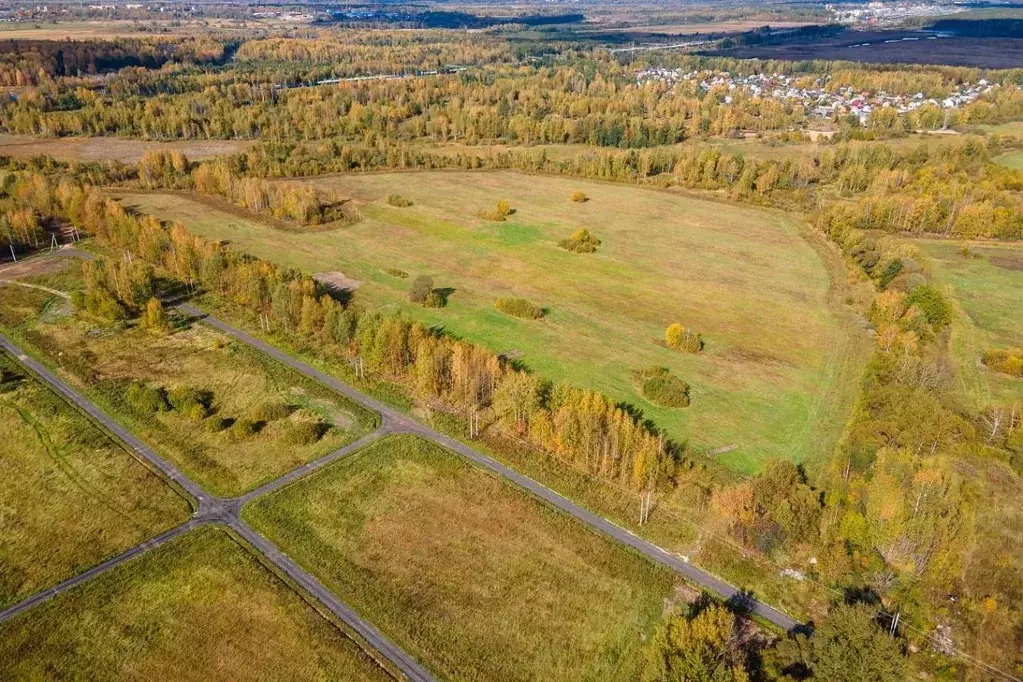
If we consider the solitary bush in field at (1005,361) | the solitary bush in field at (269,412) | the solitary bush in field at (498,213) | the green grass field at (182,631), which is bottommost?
the green grass field at (182,631)

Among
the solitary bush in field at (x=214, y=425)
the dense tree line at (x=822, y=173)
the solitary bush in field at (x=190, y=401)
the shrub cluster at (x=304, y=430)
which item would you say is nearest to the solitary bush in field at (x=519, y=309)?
the shrub cluster at (x=304, y=430)

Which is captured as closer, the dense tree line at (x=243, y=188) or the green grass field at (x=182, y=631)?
the green grass field at (x=182, y=631)

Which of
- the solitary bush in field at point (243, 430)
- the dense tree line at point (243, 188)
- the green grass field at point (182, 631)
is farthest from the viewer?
the dense tree line at point (243, 188)

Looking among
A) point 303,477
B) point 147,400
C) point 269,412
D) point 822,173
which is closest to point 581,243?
point 269,412

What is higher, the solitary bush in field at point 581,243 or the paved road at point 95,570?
the solitary bush in field at point 581,243

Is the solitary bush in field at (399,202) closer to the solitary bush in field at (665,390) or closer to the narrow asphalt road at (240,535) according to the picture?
the narrow asphalt road at (240,535)

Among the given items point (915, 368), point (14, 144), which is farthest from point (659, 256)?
point (14, 144)

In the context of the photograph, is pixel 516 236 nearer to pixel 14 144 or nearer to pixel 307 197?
pixel 307 197
